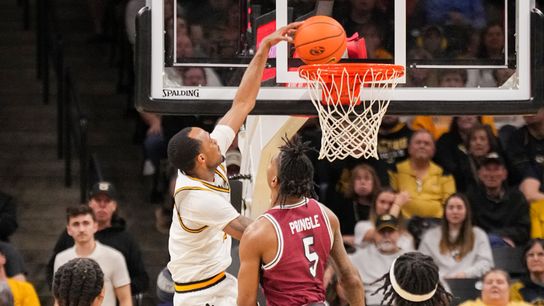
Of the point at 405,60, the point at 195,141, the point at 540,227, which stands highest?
the point at 405,60

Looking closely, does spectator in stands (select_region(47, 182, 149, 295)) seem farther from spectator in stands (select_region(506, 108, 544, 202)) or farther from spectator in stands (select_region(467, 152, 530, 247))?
spectator in stands (select_region(506, 108, 544, 202))

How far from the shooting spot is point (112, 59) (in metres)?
12.8

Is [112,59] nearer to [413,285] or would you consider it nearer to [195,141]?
[195,141]

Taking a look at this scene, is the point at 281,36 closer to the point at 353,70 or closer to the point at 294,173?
the point at 353,70

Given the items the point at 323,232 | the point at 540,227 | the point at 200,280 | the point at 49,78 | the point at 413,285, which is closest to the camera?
the point at 413,285

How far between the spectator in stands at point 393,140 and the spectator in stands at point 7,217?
308 centimetres

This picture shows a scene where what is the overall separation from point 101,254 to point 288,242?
3.30 meters

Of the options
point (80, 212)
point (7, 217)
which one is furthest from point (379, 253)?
point (7, 217)

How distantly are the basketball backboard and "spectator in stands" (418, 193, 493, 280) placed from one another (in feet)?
7.36

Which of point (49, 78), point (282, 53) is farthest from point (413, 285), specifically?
point (49, 78)

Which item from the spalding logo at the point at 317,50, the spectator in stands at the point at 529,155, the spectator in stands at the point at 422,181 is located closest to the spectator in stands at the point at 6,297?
the spalding logo at the point at 317,50

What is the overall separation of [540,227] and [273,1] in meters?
3.77

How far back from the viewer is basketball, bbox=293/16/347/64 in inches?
245

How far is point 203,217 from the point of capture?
5.89 meters
